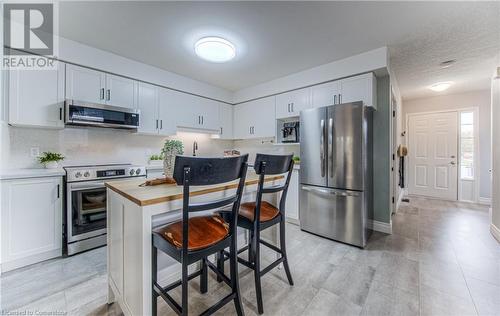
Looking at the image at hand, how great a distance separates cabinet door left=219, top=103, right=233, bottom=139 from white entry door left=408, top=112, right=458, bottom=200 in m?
4.62

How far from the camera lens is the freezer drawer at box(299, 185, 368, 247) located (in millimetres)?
2520

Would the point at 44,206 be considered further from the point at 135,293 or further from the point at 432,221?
the point at 432,221

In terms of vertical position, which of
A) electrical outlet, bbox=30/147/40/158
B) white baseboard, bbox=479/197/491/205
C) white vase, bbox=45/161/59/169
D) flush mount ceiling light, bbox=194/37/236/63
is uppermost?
flush mount ceiling light, bbox=194/37/236/63

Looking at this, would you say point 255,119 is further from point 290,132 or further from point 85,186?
point 85,186

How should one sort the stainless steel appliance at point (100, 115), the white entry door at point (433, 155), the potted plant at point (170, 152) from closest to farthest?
the potted plant at point (170, 152), the stainless steel appliance at point (100, 115), the white entry door at point (433, 155)

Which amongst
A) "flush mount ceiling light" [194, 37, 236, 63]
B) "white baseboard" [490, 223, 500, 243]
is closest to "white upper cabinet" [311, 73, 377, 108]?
"flush mount ceiling light" [194, 37, 236, 63]

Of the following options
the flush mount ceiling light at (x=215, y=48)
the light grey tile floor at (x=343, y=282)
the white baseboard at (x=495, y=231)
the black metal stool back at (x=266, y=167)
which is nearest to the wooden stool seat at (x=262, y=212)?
the black metal stool back at (x=266, y=167)

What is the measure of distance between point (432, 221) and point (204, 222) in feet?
13.0

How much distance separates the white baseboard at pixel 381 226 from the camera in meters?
2.93

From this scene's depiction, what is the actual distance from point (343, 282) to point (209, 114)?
3.43m

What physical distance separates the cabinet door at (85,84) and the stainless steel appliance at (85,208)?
3.00 feet

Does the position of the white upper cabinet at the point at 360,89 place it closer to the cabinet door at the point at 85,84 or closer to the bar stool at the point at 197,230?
the bar stool at the point at 197,230

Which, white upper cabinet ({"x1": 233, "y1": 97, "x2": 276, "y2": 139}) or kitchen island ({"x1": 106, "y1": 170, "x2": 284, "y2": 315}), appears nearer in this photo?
kitchen island ({"x1": 106, "y1": 170, "x2": 284, "y2": 315})

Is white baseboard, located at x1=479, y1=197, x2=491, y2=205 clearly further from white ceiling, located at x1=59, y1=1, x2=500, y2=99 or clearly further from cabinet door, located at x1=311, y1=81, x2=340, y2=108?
cabinet door, located at x1=311, y1=81, x2=340, y2=108
